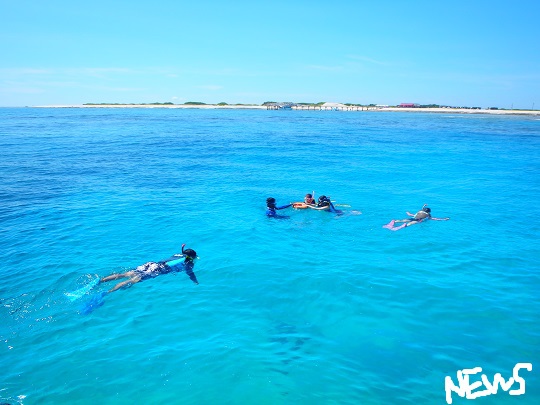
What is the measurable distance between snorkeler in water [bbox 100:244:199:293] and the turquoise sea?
0.38 m

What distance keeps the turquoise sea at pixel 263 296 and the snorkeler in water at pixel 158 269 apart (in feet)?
1.26

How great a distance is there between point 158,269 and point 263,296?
4.45 metres

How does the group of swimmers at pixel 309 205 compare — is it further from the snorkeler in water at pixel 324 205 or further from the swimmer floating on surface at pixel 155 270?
the swimmer floating on surface at pixel 155 270

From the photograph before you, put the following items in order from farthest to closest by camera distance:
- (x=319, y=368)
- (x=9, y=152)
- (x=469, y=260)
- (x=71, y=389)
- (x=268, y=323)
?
(x=9, y=152) < (x=469, y=260) < (x=268, y=323) < (x=319, y=368) < (x=71, y=389)

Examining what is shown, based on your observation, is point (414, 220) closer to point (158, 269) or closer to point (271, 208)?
point (271, 208)

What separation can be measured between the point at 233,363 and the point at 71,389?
405cm

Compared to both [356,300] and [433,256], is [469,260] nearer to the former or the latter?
[433,256]

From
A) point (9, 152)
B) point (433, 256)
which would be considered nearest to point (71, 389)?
point (433, 256)

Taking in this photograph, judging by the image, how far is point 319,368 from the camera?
960 centimetres

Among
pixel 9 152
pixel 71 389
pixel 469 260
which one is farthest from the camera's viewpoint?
pixel 9 152

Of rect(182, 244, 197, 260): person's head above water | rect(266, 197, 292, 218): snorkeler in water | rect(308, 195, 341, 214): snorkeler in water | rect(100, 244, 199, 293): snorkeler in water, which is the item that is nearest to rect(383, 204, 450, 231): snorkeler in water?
rect(308, 195, 341, 214): snorkeler in water

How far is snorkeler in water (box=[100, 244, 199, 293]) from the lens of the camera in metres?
13.6

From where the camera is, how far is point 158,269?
14.2m

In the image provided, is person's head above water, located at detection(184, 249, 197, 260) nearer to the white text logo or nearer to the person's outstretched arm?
the person's outstretched arm
